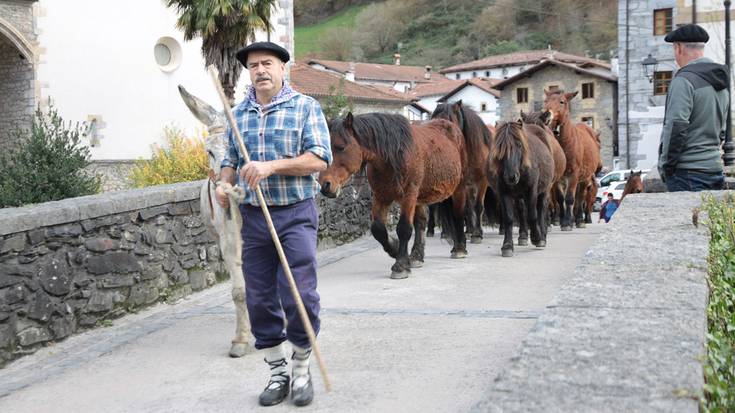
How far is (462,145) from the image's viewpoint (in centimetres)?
1115

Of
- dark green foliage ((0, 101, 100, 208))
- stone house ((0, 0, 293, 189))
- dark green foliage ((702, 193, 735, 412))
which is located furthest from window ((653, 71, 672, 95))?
dark green foliage ((702, 193, 735, 412))

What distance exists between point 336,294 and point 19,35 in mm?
21691

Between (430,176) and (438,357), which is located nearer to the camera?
(438,357)

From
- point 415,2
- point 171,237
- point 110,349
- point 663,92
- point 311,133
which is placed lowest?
point 110,349

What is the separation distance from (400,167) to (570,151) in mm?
6294

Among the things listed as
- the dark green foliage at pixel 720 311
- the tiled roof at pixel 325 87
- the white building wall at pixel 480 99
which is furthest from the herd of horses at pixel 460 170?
the white building wall at pixel 480 99

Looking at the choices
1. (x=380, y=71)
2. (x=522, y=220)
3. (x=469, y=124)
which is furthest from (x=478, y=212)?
(x=380, y=71)

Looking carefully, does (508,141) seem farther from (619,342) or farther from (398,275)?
(619,342)

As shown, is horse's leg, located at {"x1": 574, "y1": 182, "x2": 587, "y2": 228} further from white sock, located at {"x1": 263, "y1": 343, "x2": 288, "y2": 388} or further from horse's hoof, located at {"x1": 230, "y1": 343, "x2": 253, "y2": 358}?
white sock, located at {"x1": 263, "y1": 343, "x2": 288, "y2": 388}

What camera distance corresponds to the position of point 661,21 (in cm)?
4597

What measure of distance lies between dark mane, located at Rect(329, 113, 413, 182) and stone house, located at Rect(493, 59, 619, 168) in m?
50.3

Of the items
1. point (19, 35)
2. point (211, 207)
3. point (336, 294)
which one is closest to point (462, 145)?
point (336, 294)

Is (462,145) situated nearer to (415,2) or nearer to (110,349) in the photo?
(110,349)

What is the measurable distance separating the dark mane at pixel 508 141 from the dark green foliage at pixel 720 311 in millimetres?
5003
